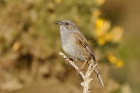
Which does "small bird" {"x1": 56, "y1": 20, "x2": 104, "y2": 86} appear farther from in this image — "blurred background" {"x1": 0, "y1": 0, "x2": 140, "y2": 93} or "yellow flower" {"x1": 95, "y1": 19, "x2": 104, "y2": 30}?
"yellow flower" {"x1": 95, "y1": 19, "x2": 104, "y2": 30}

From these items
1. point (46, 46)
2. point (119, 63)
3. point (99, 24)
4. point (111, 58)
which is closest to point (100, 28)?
point (99, 24)

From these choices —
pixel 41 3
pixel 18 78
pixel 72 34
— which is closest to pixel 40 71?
pixel 18 78

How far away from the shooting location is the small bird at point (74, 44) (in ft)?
30.2

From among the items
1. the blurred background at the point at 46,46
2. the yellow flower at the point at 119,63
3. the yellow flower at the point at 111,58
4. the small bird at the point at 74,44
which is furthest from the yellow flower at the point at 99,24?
the small bird at the point at 74,44

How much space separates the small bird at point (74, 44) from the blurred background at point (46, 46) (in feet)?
9.68

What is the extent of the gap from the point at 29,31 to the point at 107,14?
3635mm

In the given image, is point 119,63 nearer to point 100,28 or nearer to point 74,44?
point 100,28

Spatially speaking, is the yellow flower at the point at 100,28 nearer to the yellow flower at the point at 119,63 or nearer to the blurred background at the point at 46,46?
the blurred background at the point at 46,46

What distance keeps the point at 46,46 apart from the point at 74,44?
3.51 metres

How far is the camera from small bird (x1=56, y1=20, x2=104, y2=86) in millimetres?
9193

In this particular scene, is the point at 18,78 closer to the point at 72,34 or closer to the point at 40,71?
the point at 40,71

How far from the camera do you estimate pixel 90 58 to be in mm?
9398

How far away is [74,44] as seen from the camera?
9344mm

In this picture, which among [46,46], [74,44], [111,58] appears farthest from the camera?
[111,58]
